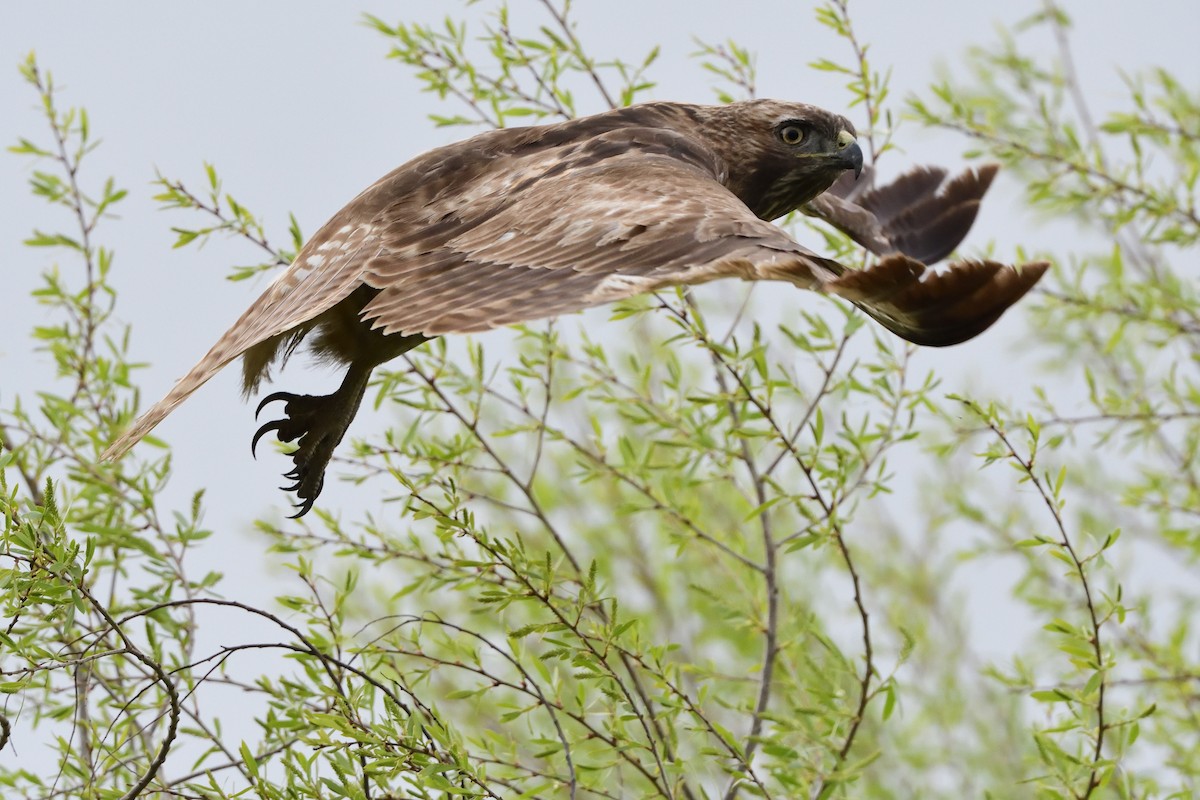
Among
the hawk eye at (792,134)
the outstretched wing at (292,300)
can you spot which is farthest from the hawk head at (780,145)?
the outstretched wing at (292,300)

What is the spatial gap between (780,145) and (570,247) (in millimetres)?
1728

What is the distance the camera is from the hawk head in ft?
16.0

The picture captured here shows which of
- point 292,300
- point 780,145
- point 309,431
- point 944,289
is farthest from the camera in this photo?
point 780,145

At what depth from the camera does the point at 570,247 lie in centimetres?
338

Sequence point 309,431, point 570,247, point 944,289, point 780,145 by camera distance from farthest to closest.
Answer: point 780,145
point 309,431
point 570,247
point 944,289

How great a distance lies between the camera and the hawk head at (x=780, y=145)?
4887 mm

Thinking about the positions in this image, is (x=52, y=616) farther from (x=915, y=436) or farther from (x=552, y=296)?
(x=915, y=436)

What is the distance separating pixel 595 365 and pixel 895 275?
6.00ft

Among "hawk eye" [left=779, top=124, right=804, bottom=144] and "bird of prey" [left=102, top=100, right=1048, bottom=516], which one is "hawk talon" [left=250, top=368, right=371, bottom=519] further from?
"hawk eye" [left=779, top=124, right=804, bottom=144]

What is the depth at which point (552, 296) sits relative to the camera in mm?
3107

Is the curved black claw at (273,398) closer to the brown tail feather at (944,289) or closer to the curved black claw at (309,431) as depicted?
the curved black claw at (309,431)

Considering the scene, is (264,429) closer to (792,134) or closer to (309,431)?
(309,431)

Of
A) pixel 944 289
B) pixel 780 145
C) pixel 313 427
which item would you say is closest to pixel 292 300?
pixel 313 427

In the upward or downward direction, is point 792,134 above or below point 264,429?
above
